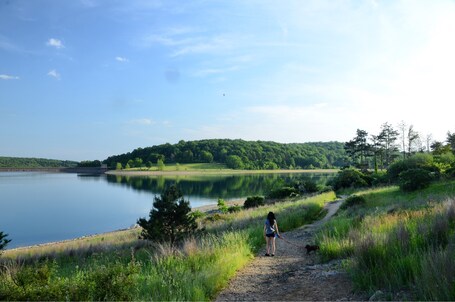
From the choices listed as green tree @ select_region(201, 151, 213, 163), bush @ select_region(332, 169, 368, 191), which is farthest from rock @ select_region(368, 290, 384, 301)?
green tree @ select_region(201, 151, 213, 163)

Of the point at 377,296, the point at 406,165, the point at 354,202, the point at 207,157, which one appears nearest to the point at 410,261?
the point at 377,296

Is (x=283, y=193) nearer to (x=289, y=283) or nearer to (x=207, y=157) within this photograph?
(x=289, y=283)

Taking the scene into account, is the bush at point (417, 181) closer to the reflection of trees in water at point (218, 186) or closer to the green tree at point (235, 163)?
the reflection of trees in water at point (218, 186)

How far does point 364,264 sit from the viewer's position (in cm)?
660

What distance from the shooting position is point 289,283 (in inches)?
291

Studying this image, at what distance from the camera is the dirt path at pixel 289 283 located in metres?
6.41

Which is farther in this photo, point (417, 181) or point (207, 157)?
point (207, 157)

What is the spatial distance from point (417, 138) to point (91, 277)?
83.8 m

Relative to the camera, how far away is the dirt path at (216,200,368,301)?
641cm

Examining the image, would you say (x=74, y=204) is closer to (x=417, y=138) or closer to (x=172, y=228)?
(x=172, y=228)

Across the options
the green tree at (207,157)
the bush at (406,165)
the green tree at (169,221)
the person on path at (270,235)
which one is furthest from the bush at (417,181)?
the green tree at (207,157)

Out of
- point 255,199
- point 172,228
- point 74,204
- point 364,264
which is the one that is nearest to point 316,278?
point 364,264

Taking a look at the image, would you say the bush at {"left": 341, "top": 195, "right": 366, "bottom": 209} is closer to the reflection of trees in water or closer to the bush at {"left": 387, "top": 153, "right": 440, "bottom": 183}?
the bush at {"left": 387, "top": 153, "right": 440, "bottom": 183}

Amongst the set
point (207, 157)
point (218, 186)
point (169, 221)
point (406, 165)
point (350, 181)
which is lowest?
point (218, 186)
